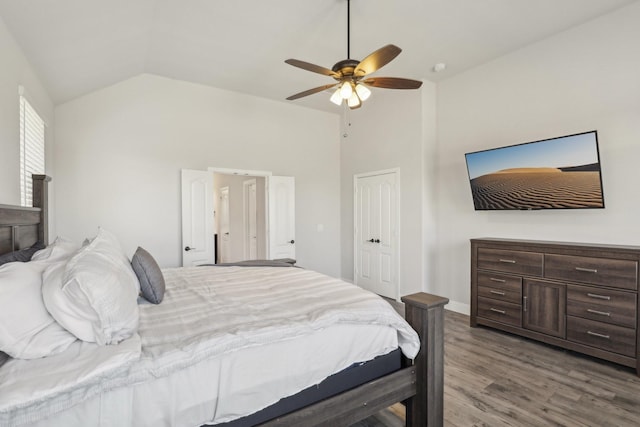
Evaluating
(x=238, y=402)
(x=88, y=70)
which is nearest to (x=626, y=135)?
(x=238, y=402)

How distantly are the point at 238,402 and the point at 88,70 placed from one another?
3556 millimetres

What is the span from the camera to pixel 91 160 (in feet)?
12.6

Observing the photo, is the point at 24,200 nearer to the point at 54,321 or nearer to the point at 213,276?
the point at 213,276

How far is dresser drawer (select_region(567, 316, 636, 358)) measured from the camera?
102 inches

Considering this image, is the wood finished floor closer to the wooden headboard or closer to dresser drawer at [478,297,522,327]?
dresser drawer at [478,297,522,327]

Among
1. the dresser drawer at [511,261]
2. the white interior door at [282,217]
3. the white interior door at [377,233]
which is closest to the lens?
the dresser drawer at [511,261]

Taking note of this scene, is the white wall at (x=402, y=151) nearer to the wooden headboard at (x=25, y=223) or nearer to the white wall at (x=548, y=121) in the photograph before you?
the white wall at (x=548, y=121)

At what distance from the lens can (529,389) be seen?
2373 millimetres

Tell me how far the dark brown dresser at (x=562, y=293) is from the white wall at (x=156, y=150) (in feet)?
9.50

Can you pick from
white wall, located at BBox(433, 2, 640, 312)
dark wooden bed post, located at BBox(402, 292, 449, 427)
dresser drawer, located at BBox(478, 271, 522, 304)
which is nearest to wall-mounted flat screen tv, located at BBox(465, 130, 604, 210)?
white wall, located at BBox(433, 2, 640, 312)

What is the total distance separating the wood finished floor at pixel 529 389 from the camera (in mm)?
2037

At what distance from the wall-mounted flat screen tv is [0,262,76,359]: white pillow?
389 centimetres

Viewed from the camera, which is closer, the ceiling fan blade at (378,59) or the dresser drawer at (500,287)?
the ceiling fan blade at (378,59)

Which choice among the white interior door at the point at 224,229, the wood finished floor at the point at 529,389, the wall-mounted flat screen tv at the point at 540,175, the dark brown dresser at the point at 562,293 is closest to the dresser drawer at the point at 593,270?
the dark brown dresser at the point at 562,293
